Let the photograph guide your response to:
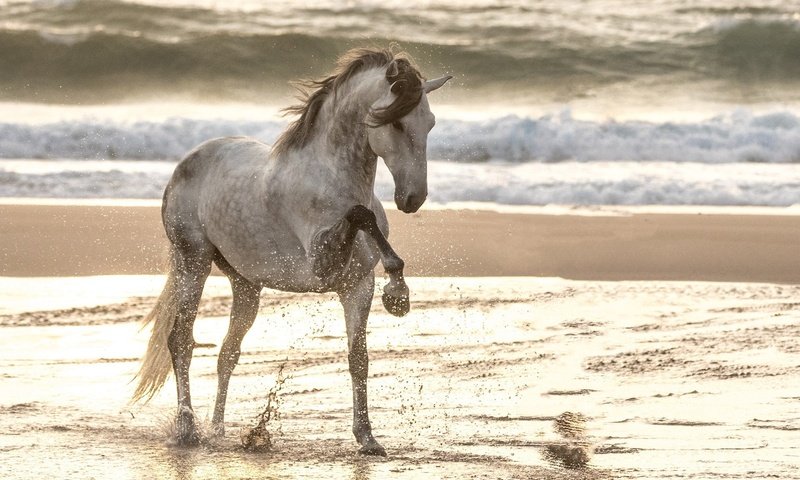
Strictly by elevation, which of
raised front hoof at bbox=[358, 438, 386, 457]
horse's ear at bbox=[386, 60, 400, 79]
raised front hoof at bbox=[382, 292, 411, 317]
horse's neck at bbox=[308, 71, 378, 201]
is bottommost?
raised front hoof at bbox=[358, 438, 386, 457]

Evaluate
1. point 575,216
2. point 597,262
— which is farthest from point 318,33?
point 597,262

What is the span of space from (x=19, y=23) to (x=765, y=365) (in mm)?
22812

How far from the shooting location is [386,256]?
504 cm

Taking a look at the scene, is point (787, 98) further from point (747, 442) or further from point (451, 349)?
point (747, 442)

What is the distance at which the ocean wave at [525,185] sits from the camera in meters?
16.5

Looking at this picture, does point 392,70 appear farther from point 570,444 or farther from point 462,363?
point 462,363

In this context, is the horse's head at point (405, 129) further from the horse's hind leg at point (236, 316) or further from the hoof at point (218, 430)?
the hoof at point (218, 430)

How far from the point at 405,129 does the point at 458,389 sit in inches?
85.4

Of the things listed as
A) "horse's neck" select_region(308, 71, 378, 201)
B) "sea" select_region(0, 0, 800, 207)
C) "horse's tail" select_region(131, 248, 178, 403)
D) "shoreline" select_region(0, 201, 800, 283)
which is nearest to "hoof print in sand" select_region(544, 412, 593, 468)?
"horse's neck" select_region(308, 71, 378, 201)

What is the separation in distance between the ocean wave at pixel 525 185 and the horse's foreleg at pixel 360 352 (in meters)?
10.6

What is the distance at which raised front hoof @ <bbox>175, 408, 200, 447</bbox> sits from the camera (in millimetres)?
5659

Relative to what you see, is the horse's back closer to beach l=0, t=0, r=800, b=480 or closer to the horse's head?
beach l=0, t=0, r=800, b=480

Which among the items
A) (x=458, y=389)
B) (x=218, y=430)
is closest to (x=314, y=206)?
(x=218, y=430)

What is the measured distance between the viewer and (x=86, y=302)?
920 centimetres
